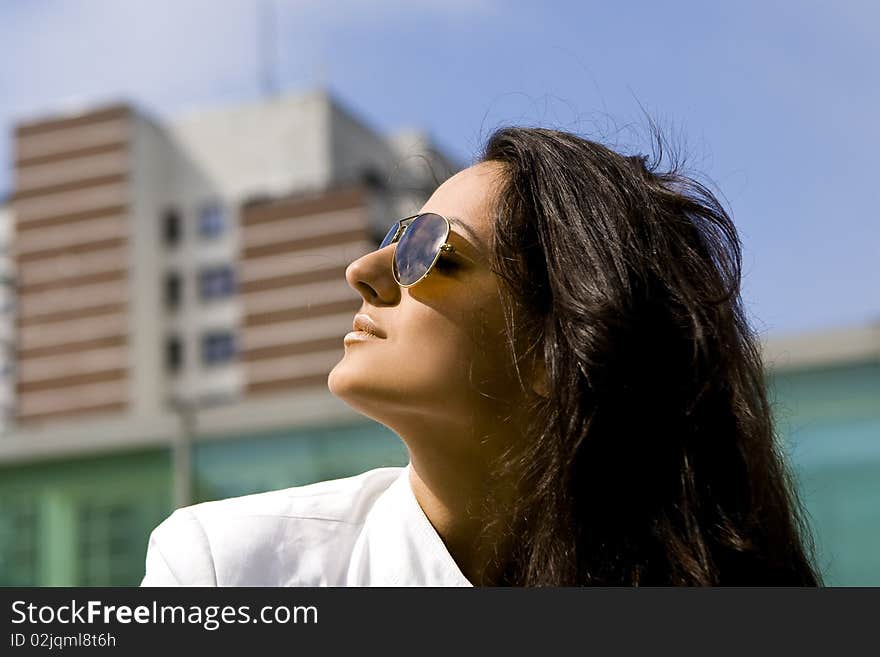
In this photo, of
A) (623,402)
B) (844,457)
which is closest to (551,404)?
(623,402)

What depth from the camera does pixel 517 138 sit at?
1904 millimetres

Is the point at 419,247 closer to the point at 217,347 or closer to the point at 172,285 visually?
the point at 217,347

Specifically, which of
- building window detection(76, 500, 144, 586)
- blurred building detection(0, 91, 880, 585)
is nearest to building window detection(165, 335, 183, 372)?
blurred building detection(0, 91, 880, 585)

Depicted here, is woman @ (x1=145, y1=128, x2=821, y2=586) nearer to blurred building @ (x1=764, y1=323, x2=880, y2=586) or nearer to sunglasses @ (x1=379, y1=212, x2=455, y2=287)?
sunglasses @ (x1=379, y1=212, x2=455, y2=287)

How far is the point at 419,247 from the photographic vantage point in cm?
173

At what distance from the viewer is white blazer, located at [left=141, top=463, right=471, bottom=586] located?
1546 mm

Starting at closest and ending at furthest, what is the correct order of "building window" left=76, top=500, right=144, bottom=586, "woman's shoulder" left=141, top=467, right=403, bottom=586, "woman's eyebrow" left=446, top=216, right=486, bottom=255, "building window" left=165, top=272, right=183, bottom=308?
"woman's shoulder" left=141, top=467, right=403, bottom=586 < "woman's eyebrow" left=446, top=216, right=486, bottom=255 < "building window" left=76, top=500, right=144, bottom=586 < "building window" left=165, top=272, right=183, bottom=308

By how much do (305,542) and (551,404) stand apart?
14.6 inches

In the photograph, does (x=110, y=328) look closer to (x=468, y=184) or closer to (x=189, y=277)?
(x=189, y=277)

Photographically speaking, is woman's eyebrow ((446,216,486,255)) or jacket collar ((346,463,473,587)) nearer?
jacket collar ((346,463,473,587))

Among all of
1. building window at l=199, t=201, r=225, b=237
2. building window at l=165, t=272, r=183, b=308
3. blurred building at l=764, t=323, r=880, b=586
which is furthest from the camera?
building window at l=165, t=272, r=183, b=308

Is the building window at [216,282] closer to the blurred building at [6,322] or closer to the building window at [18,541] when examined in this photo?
the blurred building at [6,322]

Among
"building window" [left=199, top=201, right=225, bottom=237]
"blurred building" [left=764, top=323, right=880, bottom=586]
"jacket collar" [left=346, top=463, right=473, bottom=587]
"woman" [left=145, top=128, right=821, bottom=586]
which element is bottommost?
"jacket collar" [left=346, top=463, right=473, bottom=587]
